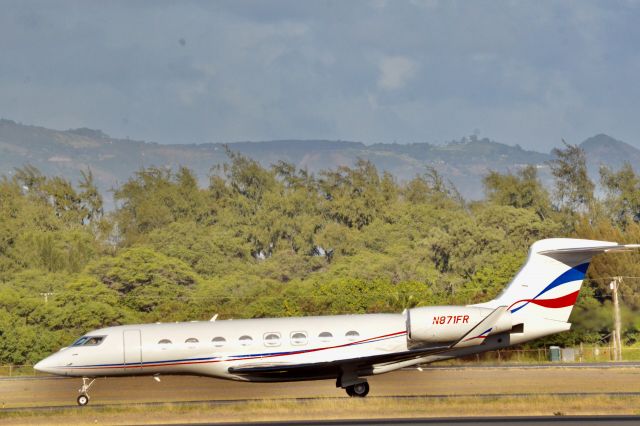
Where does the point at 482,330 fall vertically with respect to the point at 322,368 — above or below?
above

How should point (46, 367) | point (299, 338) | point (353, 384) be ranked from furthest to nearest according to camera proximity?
point (46, 367) < point (353, 384) < point (299, 338)

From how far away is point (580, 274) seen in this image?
104 feet

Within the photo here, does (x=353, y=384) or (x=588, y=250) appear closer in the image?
(x=353, y=384)

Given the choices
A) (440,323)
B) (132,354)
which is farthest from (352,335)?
(132,354)

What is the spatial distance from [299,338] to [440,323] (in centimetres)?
404

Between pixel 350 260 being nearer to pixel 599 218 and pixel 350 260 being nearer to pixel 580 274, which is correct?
pixel 599 218

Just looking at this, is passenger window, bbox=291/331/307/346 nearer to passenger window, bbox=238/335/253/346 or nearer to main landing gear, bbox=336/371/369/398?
passenger window, bbox=238/335/253/346

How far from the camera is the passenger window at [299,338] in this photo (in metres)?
30.0

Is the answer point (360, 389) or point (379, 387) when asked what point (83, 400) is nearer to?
point (360, 389)

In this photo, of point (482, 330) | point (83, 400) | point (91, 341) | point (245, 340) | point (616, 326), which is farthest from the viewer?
point (616, 326)

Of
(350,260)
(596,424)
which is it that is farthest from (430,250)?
(596,424)

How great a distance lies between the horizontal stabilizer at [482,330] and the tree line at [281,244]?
1056 cm

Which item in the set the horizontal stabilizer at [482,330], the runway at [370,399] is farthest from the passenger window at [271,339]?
the horizontal stabilizer at [482,330]

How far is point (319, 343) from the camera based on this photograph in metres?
30.0
